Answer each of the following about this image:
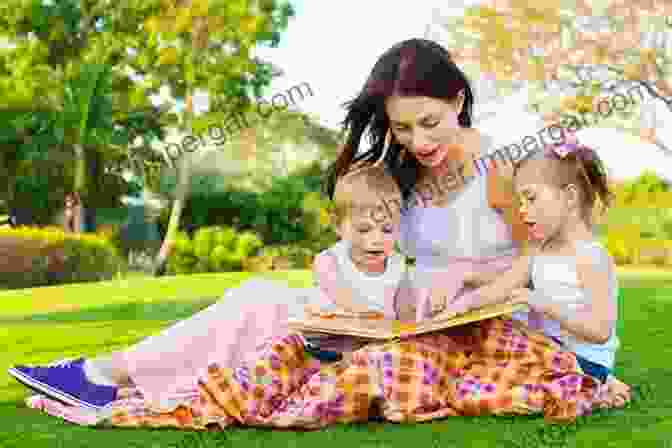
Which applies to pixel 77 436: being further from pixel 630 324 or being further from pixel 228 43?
pixel 228 43

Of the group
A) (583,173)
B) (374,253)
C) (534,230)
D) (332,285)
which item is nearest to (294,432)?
(332,285)

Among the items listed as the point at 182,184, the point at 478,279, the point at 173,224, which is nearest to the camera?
the point at 478,279

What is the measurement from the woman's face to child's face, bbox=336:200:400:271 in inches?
10.4

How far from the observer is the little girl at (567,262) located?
10.9ft

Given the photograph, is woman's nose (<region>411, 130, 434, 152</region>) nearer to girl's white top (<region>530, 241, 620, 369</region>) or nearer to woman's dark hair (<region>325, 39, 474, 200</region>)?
woman's dark hair (<region>325, 39, 474, 200</region>)

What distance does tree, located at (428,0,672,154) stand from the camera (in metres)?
22.4

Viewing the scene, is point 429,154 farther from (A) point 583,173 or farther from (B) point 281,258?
(B) point 281,258

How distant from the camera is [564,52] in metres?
22.8

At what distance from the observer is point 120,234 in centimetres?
2542

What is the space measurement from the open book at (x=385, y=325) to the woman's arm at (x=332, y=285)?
0.18 metres

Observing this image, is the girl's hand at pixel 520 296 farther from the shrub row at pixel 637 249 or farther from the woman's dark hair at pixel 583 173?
the shrub row at pixel 637 249

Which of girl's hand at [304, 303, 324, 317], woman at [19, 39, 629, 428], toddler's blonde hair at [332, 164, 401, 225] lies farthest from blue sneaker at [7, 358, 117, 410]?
toddler's blonde hair at [332, 164, 401, 225]

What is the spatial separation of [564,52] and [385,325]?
20710 mm

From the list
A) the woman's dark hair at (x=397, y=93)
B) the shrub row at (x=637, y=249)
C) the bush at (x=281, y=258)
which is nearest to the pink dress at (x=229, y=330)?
the woman's dark hair at (x=397, y=93)
